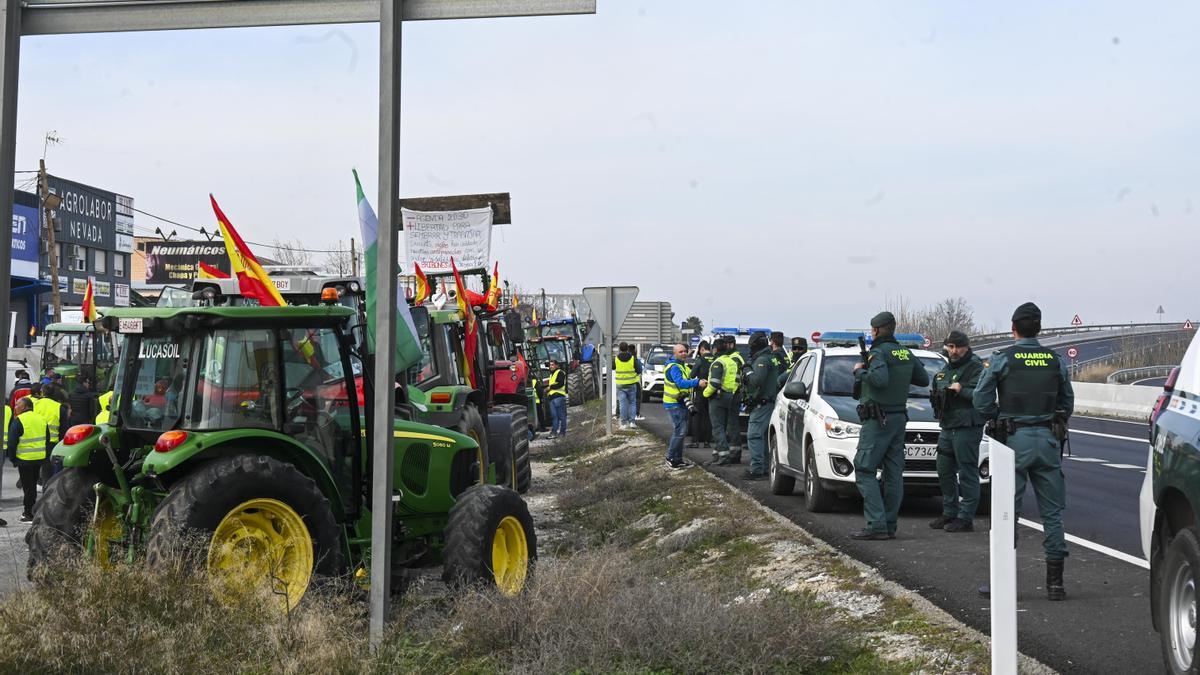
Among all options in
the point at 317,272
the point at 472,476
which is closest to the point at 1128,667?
the point at 472,476

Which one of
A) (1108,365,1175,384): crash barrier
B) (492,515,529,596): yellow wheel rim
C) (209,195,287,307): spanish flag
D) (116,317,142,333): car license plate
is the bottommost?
(1108,365,1175,384): crash barrier

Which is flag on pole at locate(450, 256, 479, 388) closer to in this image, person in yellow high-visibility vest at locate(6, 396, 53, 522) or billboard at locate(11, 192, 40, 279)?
person in yellow high-visibility vest at locate(6, 396, 53, 522)

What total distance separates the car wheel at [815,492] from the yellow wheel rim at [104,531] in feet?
22.7

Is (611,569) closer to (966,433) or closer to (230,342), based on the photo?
(230,342)

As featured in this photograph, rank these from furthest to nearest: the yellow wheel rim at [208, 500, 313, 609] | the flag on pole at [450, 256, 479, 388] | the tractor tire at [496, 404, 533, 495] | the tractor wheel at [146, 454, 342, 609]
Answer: the tractor tire at [496, 404, 533, 495]
the flag on pole at [450, 256, 479, 388]
the yellow wheel rim at [208, 500, 313, 609]
the tractor wheel at [146, 454, 342, 609]

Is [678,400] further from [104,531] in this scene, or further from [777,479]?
[104,531]

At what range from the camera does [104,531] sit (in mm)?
8555

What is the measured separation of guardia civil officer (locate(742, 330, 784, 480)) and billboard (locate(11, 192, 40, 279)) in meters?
47.2

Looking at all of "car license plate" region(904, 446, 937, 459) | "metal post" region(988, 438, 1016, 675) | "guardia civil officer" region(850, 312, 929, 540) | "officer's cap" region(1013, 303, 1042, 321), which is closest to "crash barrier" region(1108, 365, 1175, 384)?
"car license plate" region(904, 446, 937, 459)

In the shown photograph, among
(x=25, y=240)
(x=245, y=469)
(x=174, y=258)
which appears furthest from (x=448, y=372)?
(x=174, y=258)

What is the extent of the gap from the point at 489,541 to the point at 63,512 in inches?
109

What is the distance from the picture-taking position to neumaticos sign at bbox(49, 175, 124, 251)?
66.4 metres

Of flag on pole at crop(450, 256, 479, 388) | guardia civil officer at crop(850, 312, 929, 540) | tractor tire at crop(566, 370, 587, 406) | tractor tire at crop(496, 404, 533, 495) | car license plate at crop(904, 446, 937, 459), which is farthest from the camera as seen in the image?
tractor tire at crop(566, 370, 587, 406)

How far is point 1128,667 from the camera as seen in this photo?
21.8ft
